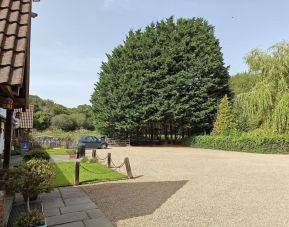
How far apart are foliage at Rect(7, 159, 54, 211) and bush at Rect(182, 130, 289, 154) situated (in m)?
23.3

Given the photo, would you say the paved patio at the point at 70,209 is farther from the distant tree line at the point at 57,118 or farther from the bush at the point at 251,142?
the distant tree line at the point at 57,118

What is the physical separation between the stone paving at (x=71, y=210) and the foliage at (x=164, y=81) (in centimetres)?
2690

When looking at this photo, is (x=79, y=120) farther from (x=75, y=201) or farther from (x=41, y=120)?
(x=75, y=201)

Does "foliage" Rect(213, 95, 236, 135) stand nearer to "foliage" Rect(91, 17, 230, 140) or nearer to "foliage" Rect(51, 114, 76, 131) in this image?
"foliage" Rect(91, 17, 230, 140)

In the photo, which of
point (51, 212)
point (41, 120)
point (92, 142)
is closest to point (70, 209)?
point (51, 212)

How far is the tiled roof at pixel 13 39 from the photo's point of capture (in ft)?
10.4

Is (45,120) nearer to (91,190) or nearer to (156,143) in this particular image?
(156,143)

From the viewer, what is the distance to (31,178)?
299 inches

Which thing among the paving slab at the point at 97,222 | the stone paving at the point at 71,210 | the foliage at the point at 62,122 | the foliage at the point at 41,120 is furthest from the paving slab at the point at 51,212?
the foliage at the point at 62,122

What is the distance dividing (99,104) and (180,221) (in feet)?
112

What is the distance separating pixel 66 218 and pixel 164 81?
3091 centimetres

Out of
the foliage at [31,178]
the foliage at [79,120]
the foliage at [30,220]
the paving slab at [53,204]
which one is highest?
the foliage at [79,120]

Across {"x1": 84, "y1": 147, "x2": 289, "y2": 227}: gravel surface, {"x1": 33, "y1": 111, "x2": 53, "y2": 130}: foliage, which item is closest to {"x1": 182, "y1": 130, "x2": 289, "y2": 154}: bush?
{"x1": 84, "y1": 147, "x2": 289, "y2": 227}: gravel surface

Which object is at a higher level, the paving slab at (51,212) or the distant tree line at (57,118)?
the distant tree line at (57,118)
